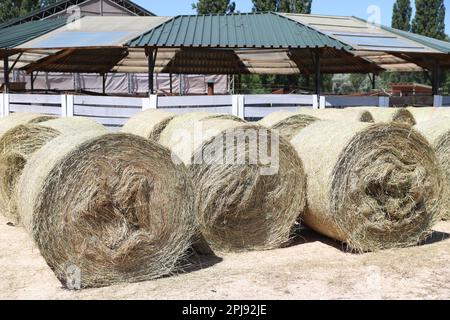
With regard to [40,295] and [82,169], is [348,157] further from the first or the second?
[40,295]

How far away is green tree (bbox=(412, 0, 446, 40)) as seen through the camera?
3900 centimetres

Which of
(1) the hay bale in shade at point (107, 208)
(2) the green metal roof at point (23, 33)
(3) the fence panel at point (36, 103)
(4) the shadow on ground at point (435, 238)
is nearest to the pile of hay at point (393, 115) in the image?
(4) the shadow on ground at point (435, 238)

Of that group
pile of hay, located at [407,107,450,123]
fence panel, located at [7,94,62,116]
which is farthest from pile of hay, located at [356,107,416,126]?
fence panel, located at [7,94,62,116]

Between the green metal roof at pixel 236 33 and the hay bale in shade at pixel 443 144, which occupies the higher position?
the green metal roof at pixel 236 33

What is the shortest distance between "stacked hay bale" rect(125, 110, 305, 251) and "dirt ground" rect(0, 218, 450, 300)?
25cm

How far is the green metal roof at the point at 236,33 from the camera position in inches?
579

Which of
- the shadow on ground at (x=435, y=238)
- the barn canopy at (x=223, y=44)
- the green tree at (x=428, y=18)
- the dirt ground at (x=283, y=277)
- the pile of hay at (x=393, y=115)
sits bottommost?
the shadow on ground at (x=435, y=238)

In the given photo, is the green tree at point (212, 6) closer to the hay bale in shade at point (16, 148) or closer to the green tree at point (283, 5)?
the green tree at point (283, 5)

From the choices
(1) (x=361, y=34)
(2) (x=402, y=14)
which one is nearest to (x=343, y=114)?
(1) (x=361, y=34)

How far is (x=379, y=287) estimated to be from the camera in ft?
17.3

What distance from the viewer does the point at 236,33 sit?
16000mm

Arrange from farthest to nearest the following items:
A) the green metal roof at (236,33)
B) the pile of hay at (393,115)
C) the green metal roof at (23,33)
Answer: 1. the green metal roof at (23,33)
2. the green metal roof at (236,33)
3. the pile of hay at (393,115)

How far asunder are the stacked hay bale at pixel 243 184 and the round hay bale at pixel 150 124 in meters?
2.64

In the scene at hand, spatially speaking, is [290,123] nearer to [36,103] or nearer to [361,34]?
[36,103]
